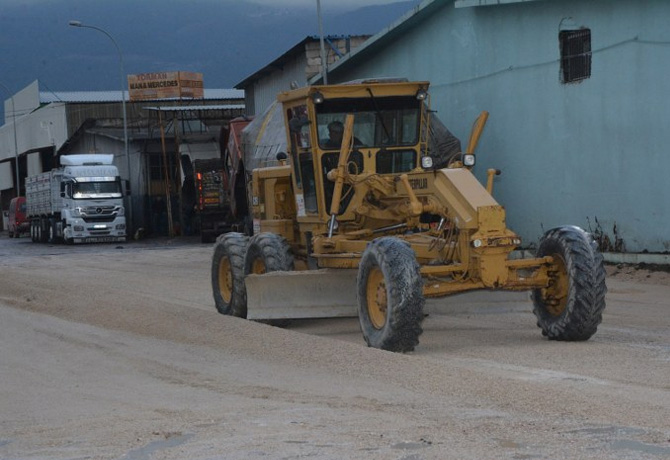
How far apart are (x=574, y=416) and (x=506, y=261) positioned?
12.6 feet

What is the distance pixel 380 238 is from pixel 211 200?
32980mm

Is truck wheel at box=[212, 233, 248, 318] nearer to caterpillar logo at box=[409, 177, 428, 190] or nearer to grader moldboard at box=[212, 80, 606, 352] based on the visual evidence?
grader moldboard at box=[212, 80, 606, 352]

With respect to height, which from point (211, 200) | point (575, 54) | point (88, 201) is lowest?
point (211, 200)

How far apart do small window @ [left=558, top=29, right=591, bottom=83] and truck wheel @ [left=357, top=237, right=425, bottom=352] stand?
500 inches

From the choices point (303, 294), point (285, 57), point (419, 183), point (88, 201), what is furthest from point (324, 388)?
point (88, 201)

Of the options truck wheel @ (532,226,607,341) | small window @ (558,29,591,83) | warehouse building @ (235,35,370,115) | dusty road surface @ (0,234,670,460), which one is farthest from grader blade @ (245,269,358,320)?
warehouse building @ (235,35,370,115)

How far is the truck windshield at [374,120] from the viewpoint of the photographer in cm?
1471

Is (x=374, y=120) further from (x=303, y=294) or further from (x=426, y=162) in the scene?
(x=303, y=294)

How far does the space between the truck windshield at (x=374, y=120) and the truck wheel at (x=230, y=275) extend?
2113 mm

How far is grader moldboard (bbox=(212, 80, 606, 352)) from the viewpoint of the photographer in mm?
12094

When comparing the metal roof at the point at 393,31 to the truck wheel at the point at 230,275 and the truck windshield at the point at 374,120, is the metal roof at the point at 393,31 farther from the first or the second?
the truck windshield at the point at 374,120

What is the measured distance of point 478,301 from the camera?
13.9 meters

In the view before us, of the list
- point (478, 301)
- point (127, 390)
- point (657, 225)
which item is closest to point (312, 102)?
point (478, 301)

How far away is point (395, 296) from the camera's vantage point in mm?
11695
